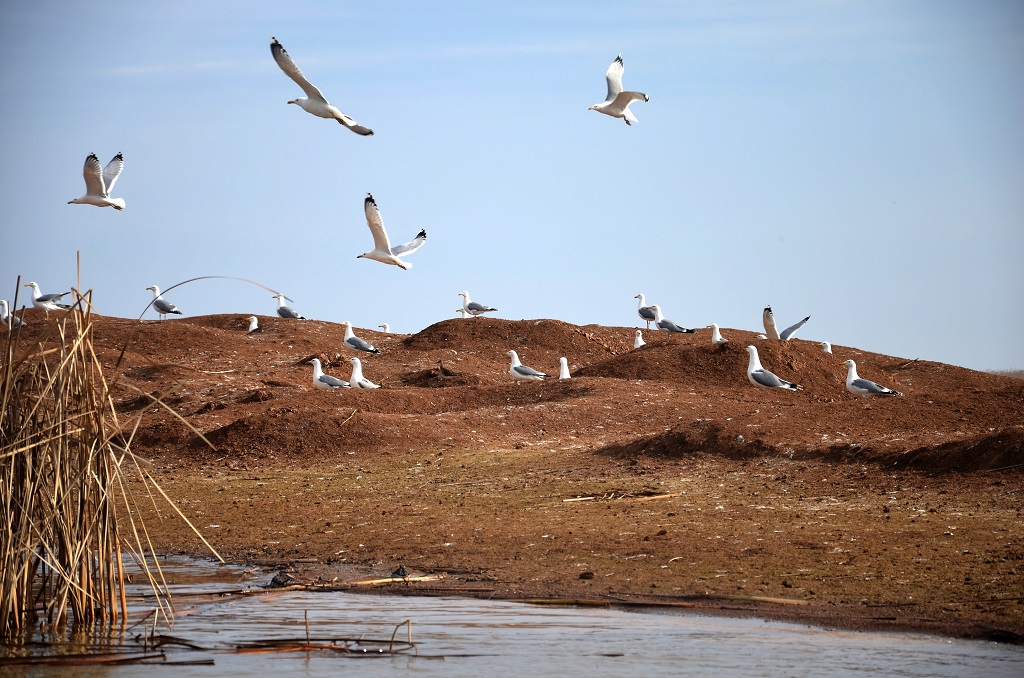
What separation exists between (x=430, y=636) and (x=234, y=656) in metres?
1.51

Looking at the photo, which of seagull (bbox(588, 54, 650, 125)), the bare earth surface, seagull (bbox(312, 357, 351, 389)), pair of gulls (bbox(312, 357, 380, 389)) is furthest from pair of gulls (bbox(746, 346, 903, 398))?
seagull (bbox(312, 357, 351, 389))

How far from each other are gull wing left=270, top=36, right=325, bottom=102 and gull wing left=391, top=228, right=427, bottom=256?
622cm

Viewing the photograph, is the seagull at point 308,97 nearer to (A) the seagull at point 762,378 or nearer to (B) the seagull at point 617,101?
(B) the seagull at point 617,101

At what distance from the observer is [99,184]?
2800 cm

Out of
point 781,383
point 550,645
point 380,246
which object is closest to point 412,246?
point 380,246

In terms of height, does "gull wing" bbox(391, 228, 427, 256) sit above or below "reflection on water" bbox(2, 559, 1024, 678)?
above

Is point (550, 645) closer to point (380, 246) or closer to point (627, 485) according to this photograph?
point (627, 485)

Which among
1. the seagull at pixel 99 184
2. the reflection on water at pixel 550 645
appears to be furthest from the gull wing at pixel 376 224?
the reflection on water at pixel 550 645

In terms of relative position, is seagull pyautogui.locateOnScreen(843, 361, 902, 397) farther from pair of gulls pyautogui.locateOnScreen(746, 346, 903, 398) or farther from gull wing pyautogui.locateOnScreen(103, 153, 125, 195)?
gull wing pyautogui.locateOnScreen(103, 153, 125, 195)

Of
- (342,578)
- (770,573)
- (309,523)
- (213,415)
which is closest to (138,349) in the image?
(213,415)

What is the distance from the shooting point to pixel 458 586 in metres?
11.5

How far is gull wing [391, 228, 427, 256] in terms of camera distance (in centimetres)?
2708

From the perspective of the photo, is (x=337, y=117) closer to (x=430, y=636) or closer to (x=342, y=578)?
(x=342, y=578)

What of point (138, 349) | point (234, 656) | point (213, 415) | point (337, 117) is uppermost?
point (337, 117)
